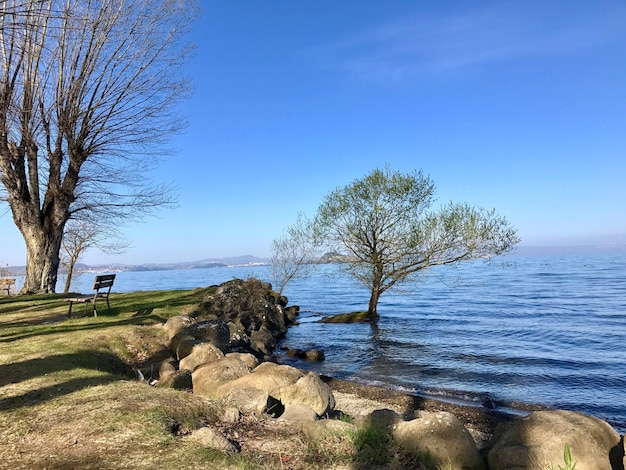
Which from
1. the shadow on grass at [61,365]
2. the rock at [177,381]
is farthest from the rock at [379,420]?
the shadow on grass at [61,365]

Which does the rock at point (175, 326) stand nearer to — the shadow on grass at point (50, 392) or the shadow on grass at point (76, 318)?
the shadow on grass at point (76, 318)

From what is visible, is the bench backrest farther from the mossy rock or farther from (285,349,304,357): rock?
the mossy rock

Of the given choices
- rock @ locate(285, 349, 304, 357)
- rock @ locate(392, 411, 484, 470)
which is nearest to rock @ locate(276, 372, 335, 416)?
rock @ locate(392, 411, 484, 470)

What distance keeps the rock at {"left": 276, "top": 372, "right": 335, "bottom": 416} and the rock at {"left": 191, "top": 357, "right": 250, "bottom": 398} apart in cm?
121

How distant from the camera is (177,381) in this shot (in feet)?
28.6

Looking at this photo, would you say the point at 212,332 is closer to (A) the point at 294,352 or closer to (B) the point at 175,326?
(B) the point at 175,326

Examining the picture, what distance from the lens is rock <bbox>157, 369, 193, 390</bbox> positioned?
8630mm

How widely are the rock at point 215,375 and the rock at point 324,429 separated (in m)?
2.84

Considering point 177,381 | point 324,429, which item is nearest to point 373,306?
point 177,381

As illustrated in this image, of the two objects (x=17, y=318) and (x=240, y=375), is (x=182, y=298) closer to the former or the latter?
(x=17, y=318)

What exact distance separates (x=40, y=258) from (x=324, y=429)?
64.6 feet

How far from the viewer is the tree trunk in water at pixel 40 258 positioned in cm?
1991

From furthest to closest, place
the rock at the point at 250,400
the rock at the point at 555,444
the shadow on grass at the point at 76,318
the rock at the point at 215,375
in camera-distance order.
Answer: the shadow on grass at the point at 76,318 → the rock at the point at 215,375 → the rock at the point at 250,400 → the rock at the point at 555,444

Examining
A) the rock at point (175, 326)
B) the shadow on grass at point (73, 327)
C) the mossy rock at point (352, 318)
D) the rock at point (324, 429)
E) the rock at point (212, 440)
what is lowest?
the mossy rock at point (352, 318)
